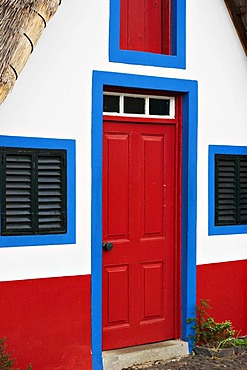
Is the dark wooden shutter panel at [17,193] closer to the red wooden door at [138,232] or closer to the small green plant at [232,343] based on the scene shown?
the red wooden door at [138,232]

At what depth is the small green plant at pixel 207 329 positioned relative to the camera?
22.8 ft

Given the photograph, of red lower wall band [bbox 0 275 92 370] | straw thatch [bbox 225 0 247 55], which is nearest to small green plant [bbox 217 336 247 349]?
red lower wall band [bbox 0 275 92 370]

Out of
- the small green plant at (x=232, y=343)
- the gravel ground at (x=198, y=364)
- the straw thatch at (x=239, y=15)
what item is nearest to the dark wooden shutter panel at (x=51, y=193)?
the gravel ground at (x=198, y=364)

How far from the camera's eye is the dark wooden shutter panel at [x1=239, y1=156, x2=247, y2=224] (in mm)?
7430

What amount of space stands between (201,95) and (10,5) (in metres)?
2.62

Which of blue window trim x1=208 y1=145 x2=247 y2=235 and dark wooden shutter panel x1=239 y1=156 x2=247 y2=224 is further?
dark wooden shutter panel x1=239 y1=156 x2=247 y2=224

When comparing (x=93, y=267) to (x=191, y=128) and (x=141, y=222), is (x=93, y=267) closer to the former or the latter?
(x=141, y=222)

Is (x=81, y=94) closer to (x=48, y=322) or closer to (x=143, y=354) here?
(x=48, y=322)

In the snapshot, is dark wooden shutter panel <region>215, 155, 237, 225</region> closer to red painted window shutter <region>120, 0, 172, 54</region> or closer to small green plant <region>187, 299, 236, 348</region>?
small green plant <region>187, 299, 236, 348</region>

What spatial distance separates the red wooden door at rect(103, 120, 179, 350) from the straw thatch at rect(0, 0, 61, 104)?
5.23 ft

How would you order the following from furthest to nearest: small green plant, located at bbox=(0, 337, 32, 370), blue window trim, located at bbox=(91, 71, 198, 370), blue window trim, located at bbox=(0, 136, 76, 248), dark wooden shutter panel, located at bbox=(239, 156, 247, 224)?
dark wooden shutter panel, located at bbox=(239, 156, 247, 224), blue window trim, located at bbox=(91, 71, 198, 370), blue window trim, located at bbox=(0, 136, 76, 248), small green plant, located at bbox=(0, 337, 32, 370)

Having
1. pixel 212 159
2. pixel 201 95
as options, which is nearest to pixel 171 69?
pixel 201 95

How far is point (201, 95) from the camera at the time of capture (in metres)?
7.07

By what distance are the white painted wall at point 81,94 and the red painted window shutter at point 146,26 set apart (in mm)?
233
